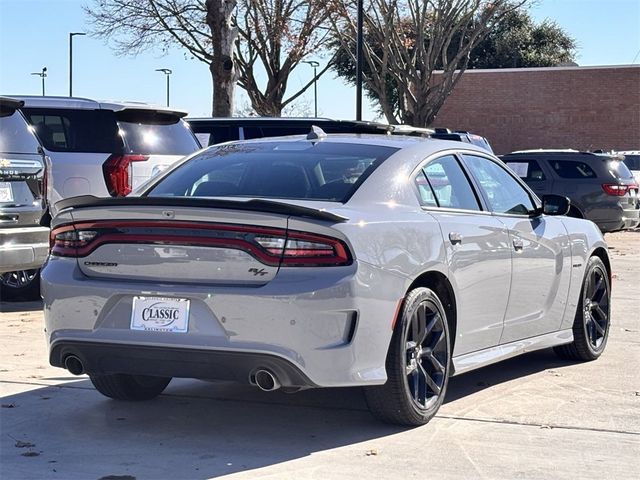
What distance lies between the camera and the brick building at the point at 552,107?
4474 cm

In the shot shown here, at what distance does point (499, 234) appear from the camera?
700cm

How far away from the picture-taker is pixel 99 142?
1146cm

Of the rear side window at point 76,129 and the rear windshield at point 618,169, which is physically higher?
the rear side window at point 76,129

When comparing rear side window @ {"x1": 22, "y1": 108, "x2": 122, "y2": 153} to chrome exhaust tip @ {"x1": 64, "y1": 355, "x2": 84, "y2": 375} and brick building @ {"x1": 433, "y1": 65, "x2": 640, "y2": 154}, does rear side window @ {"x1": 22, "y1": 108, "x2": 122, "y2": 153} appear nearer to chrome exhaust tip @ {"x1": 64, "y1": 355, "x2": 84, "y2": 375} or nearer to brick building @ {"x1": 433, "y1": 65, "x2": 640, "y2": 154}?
chrome exhaust tip @ {"x1": 64, "y1": 355, "x2": 84, "y2": 375}

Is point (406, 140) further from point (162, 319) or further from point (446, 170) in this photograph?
point (162, 319)

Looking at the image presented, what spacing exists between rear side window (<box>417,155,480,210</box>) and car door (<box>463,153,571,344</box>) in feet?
0.53

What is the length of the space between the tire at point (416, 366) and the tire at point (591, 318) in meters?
2.18

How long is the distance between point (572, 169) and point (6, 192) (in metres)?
13.3

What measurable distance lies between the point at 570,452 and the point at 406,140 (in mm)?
2203

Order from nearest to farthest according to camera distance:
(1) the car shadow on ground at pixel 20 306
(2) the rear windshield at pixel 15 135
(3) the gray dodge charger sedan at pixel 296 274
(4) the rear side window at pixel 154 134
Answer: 1. (3) the gray dodge charger sedan at pixel 296 274
2. (2) the rear windshield at pixel 15 135
3. (1) the car shadow on ground at pixel 20 306
4. (4) the rear side window at pixel 154 134

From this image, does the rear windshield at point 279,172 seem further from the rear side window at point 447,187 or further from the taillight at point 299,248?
the taillight at point 299,248

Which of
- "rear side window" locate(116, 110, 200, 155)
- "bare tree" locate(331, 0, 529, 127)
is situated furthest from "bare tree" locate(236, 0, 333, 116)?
"rear side window" locate(116, 110, 200, 155)

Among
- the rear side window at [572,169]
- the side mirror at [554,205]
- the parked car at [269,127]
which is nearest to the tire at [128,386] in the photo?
the side mirror at [554,205]

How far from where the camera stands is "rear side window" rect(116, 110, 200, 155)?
11.6 metres
